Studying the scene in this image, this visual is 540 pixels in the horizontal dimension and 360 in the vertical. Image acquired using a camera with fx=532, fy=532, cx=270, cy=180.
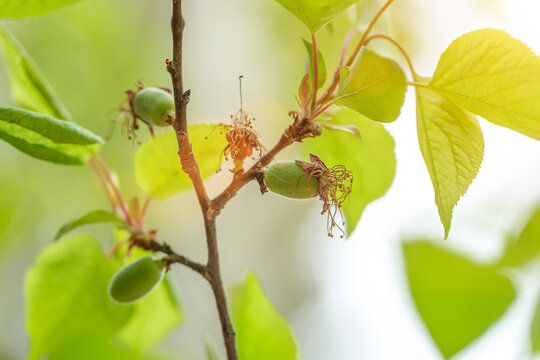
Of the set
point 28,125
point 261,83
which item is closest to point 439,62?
point 28,125

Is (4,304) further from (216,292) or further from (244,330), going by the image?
(216,292)

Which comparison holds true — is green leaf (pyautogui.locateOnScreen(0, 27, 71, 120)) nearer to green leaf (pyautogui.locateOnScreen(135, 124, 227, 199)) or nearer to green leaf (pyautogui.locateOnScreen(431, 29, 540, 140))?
green leaf (pyautogui.locateOnScreen(135, 124, 227, 199))

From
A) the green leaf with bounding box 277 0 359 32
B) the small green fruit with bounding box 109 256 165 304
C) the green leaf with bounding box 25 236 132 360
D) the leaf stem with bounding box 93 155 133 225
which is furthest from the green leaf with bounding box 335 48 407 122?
the green leaf with bounding box 25 236 132 360

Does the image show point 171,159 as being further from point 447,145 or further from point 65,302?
point 447,145

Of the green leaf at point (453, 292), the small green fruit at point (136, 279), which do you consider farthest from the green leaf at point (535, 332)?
the small green fruit at point (136, 279)

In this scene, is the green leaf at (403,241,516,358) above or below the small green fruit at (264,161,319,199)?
below

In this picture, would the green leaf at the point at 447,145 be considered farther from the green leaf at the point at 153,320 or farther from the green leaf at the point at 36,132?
the green leaf at the point at 153,320

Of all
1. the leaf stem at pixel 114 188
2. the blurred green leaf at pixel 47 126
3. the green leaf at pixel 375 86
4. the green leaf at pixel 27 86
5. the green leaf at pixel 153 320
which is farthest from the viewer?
the green leaf at pixel 153 320
